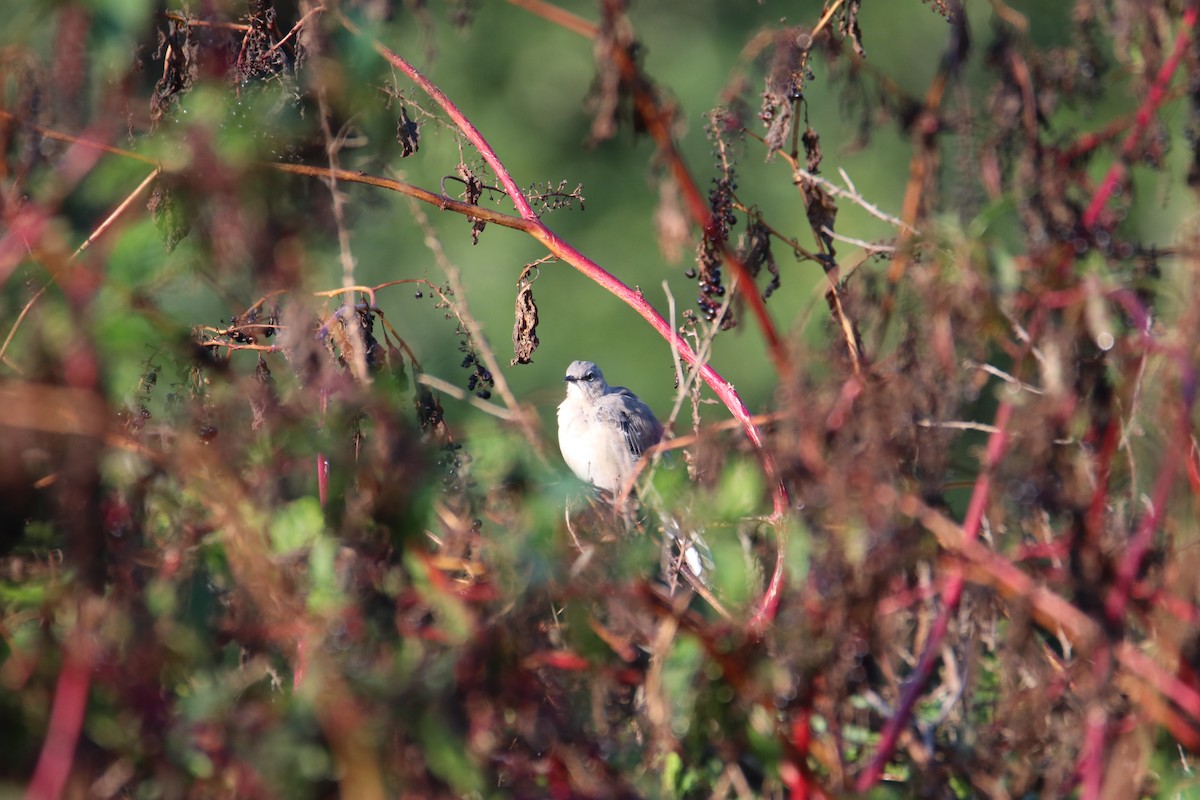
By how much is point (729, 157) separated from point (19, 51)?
1.19 metres

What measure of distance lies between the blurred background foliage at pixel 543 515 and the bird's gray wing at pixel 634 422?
12.9 ft

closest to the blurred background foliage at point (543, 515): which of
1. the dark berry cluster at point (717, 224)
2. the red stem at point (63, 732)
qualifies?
the red stem at point (63, 732)

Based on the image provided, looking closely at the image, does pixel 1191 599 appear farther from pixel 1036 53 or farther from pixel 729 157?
pixel 729 157

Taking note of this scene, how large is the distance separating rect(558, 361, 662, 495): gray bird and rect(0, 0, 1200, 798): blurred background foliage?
3.91 m

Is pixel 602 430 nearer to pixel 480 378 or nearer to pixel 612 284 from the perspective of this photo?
pixel 480 378

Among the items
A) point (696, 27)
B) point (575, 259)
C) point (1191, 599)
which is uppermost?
point (1191, 599)

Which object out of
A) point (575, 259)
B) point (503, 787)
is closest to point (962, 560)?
point (503, 787)

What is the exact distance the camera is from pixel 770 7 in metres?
11.9

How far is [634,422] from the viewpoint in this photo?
5945 millimetres

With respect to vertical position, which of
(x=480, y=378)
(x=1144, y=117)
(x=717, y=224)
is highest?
(x=1144, y=117)

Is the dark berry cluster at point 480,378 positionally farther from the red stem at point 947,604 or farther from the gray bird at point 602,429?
the gray bird at point 602,429

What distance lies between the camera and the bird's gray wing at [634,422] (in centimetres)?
587

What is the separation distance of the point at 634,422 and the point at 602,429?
16 centimetres

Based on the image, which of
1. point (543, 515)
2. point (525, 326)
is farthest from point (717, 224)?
point (543, 515)
